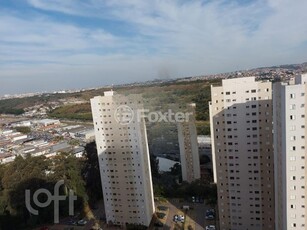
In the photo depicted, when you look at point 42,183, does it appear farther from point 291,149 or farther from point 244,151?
point 291,149

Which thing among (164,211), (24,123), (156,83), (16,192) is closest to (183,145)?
(164,211)

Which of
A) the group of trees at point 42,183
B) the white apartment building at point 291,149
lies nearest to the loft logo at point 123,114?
the group of trees at point 42,183

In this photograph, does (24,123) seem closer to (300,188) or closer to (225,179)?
(225,179)

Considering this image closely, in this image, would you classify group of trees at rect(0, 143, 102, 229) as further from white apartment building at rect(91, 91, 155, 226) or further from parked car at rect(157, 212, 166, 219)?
parked car at rect(157, 212, 166, 219)

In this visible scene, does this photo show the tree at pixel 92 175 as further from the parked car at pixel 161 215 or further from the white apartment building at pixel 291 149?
the white apartment building at pixel 291 149

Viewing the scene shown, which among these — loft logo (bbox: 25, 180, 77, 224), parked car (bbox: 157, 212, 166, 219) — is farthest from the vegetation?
parked car (bbox: 157, 212, 166, 219)

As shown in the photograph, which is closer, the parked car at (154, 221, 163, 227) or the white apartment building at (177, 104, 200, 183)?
the parked car at (154, 221, 163, 227)
